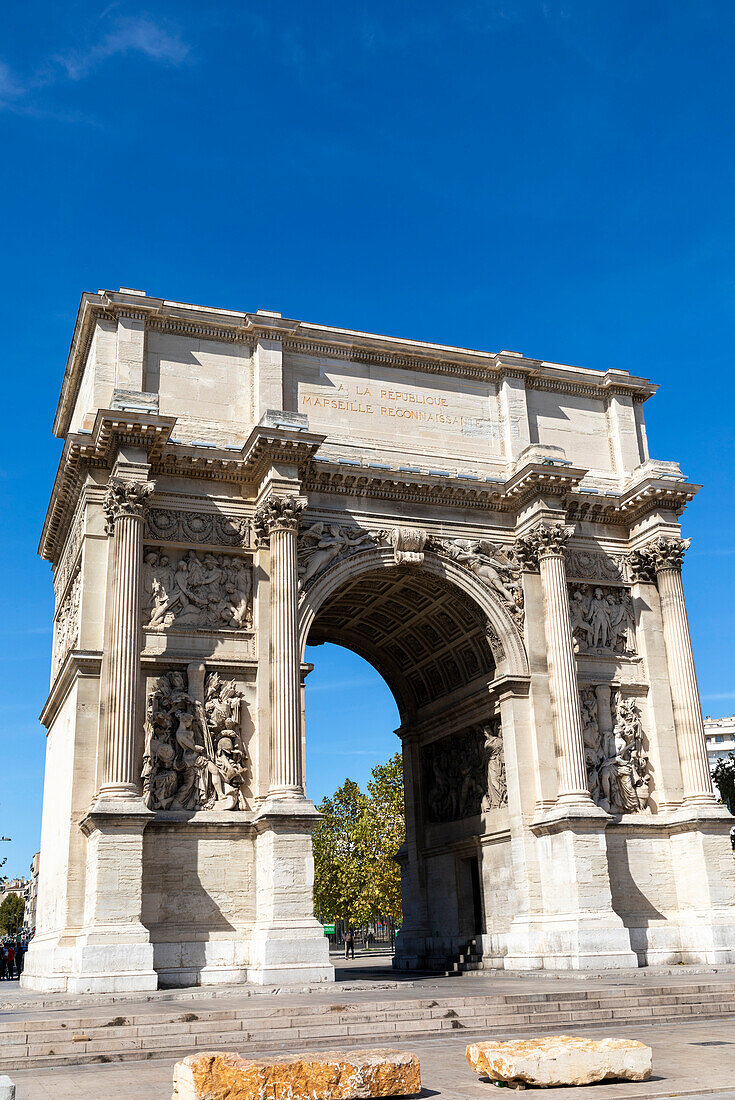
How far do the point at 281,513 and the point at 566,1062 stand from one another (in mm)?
16197

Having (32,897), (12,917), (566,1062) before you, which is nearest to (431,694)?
(566,1062)

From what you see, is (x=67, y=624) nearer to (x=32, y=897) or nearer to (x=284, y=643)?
(x=284, y=643)

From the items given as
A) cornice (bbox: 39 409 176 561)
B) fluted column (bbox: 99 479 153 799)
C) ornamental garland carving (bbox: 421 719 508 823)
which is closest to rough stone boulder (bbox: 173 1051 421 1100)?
fluted column (bbox: 99 479 153 799)

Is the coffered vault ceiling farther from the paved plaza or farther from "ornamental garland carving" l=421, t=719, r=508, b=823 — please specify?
the paved plaza

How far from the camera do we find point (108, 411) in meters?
23.4

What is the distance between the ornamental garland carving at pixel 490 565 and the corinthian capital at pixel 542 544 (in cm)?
41

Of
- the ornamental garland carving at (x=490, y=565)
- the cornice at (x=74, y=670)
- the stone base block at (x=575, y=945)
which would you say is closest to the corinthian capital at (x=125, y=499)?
the cornice at (x=74, y=670)

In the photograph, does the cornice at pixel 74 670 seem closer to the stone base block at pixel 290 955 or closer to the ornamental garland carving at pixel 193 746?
the ornamental garland carving at pixel 193 746

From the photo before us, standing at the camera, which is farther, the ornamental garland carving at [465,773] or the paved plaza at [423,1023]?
the ornamental garland carving at [465,773]

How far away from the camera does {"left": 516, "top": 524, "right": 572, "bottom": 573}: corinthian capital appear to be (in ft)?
89.2

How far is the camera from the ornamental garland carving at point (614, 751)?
2653 cm

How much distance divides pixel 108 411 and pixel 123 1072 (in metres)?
14.8

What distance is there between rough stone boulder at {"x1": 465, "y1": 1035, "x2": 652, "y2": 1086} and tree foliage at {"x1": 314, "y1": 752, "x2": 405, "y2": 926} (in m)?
44.7

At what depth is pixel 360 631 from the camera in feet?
107
